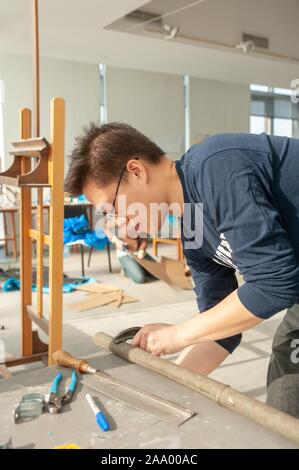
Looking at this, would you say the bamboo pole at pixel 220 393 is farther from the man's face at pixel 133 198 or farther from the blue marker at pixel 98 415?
the man's face at pixel 133 198

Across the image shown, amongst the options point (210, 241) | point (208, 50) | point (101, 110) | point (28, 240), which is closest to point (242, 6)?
point (208, 50)

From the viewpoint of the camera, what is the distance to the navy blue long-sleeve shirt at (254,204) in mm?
799

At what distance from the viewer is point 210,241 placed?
1.00 meters

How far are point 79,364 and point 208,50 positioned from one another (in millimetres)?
5853

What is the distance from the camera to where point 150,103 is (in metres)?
7.53

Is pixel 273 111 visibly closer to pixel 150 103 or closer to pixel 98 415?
pixel 150 103

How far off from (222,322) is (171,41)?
17.9 ft

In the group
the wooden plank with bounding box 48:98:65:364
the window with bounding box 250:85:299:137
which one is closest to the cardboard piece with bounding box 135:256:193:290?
the wooden plank with bounding box 48:98:65:364

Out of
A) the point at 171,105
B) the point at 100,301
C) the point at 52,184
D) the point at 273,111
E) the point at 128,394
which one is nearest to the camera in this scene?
the point at 128,394

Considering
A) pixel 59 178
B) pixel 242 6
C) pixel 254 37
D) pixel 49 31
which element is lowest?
pixel 59 178

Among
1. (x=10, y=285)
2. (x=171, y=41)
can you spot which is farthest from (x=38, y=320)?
(x=171, y=41)

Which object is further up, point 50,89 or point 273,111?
point 273,111

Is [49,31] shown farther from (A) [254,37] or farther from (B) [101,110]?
(A) [254,37]
